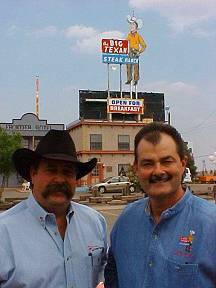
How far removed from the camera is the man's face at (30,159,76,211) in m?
2.96

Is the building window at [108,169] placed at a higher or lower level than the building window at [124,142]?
lower

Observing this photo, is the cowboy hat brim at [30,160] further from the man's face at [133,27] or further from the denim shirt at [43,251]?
the man's face at [133,27]

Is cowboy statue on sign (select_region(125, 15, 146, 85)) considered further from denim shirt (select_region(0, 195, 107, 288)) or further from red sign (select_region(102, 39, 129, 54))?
denim shirt (select_region(0, 195, 107, 288))

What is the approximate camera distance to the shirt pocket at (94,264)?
297 centimetres

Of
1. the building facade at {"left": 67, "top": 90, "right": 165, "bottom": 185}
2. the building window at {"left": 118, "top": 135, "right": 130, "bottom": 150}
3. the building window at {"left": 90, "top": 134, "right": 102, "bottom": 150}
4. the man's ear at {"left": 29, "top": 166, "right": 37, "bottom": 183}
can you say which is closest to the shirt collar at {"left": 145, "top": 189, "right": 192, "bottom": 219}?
the man's ear at {"left": 29, "top": 166, "right": 37, "bottom": 183}

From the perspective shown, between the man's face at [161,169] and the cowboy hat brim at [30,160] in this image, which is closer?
the man's face at [161,169]

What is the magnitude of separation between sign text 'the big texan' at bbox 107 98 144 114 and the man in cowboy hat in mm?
51449

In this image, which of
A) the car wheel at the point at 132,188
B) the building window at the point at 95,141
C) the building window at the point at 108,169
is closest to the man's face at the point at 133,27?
the building window at the point at 95,141

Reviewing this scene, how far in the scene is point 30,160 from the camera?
10.2 ft

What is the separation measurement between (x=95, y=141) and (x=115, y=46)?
13.4m

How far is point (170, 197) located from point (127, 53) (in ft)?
185

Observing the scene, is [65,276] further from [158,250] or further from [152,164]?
[152,164]

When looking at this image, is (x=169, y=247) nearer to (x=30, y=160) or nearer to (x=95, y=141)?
(x=30, y=160)

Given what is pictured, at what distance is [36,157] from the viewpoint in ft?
9.98
